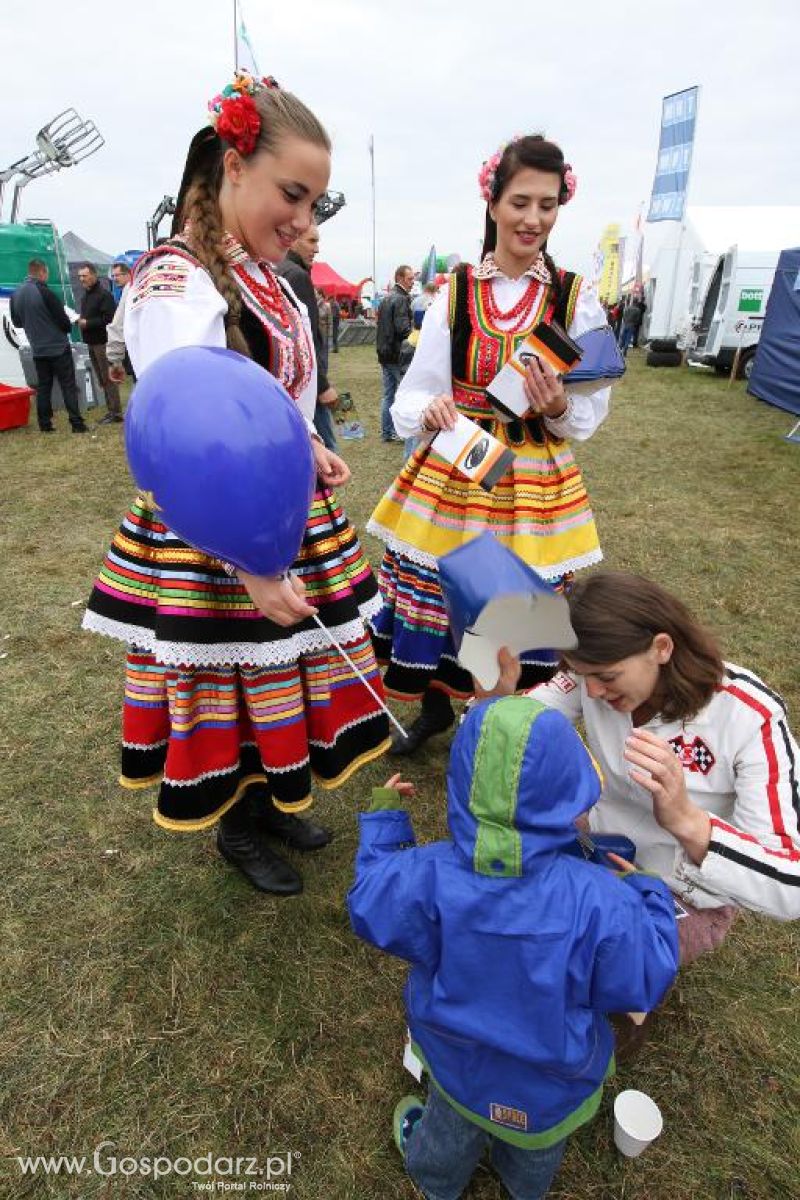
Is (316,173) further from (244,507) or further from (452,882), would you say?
(452,882)

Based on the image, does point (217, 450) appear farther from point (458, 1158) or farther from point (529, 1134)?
point (458, 1158)

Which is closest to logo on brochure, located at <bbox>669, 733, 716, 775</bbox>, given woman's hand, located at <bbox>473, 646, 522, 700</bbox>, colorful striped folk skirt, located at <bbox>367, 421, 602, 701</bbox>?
woman's hand, located at <bbox>473, 646, 522, 700</bbox>

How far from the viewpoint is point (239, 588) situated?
1579 mm

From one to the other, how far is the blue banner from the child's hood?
1931 centimetres

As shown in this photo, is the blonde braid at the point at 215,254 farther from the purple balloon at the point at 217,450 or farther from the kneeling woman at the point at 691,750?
the kneeling woman at the point at 691,750

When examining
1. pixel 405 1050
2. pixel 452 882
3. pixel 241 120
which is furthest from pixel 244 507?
pixel 405 1050

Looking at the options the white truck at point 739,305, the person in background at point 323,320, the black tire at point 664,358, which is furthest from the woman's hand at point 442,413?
the black tire at point 664,358

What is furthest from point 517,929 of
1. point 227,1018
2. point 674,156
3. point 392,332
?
point 674,156

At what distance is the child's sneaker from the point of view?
156 cm

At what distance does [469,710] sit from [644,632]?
52 centimetres

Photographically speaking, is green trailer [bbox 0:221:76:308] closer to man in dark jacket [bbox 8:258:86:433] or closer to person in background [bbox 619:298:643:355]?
man in dark jacket [bbox 8:258:86:433]

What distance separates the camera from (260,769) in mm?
1967

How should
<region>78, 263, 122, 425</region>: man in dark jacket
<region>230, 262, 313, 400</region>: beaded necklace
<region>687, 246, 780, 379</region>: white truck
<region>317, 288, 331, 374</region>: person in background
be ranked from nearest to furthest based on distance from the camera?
<region>230, 262, 313, 400</region>: beaded necklace → <region>317, 288, 331, 374</region>: person in background → <region>78, 263, 122, 425</region>: man in dark jacket → <region>687, 246, 780, 379</region>: white truck

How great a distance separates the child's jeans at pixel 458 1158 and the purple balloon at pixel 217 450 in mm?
1182
